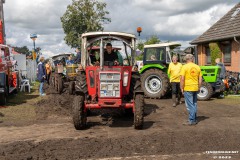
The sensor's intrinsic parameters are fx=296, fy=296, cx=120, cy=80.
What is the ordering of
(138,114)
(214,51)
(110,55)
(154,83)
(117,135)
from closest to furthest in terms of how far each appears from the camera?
(117,135), (138,114), (110,55), (154,83), (214,51)

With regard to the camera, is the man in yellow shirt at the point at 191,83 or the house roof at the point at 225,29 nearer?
the man in yellow shirt at the point at 191,83

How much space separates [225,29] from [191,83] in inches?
586

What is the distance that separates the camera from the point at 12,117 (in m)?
8.62

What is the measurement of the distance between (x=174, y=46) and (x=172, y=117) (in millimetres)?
5109

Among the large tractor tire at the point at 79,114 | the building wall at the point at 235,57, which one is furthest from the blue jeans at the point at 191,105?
the building wall at the point at 235,57

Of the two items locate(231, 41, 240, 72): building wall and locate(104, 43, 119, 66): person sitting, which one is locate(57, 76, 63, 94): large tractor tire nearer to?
locate(104, 43, 119, 66): person sitting

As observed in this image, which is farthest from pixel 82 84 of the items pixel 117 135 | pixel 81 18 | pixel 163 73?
pixel 81 18

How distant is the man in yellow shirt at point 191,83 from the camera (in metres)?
7.39

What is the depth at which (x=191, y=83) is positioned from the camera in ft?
24.2

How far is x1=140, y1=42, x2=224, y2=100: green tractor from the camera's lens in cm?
1189

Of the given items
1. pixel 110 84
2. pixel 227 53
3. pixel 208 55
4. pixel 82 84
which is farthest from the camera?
pixel 208 55

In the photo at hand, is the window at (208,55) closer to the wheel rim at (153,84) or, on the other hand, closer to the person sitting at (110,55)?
the wheel rim at (153,84)

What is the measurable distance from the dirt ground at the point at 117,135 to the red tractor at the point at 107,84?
50 cm

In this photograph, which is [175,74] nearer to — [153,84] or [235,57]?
[153,84]
